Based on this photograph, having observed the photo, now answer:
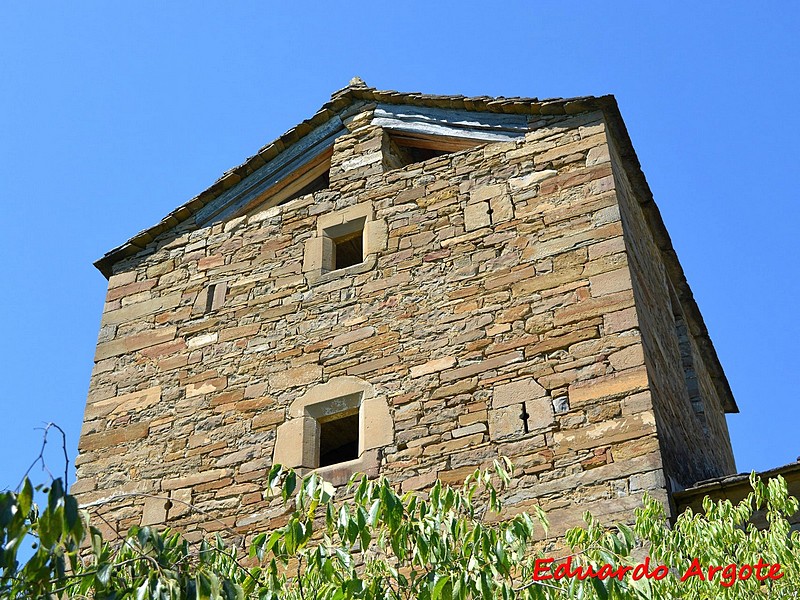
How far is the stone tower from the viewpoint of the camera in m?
6.17

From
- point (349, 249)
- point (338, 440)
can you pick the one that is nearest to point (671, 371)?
point (338, 440)

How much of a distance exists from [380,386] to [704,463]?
2.48 metres

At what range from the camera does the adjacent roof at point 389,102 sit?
786cm

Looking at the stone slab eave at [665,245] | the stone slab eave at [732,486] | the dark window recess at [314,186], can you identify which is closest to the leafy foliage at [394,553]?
the stone slab eave at [732,486]

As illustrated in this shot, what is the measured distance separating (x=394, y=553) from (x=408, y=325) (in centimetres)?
283

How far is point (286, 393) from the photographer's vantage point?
277 inches

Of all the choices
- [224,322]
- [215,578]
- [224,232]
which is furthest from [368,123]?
[215,578]

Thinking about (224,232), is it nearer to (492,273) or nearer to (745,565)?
(492,273)

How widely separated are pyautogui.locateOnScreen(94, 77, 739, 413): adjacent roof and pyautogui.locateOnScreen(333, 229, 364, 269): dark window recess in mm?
1205

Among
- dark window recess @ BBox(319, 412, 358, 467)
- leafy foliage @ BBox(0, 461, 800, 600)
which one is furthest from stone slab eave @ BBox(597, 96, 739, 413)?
leafy foliage @ BBox(0, 461, 800, 600)

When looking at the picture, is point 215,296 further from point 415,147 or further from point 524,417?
point 524,417

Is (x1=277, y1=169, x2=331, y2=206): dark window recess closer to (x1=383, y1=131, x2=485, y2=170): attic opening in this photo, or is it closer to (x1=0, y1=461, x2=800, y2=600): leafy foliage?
(x1=383, y1=131, x2=485, y2=170): attic opening

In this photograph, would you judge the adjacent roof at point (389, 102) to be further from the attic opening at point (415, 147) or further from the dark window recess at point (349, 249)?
the dark window recess at point (349, 249)

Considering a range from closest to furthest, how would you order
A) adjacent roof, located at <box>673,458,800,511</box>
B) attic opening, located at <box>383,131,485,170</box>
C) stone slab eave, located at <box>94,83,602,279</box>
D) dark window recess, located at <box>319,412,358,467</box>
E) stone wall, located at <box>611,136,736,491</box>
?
adjacent roof, located at <box>673,458,800,511</box> → stone wall, located at <box>611,136,736,491</box> → dark window recess, located at <box>319,412,358,467</box> → attic opening, located at <box>383,131,485,170</box> → stone slab eave, located at <box>94,83,602,279</box>
